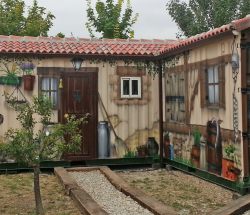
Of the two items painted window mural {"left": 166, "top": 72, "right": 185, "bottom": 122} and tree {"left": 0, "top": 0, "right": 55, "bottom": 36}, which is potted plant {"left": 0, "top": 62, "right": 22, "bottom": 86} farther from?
tree {"left": 0, "top": 0, "right": 55, "bottom": 36}

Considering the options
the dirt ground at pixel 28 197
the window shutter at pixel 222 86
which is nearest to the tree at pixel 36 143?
the dirt ground at pixel 28 197

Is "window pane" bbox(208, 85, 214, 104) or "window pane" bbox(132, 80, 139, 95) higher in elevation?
"window pane" bbox(132, 80, 139, 95)

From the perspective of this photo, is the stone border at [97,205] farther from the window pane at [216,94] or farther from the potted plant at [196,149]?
the window pane at [216,94]

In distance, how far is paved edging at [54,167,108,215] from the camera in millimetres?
6984

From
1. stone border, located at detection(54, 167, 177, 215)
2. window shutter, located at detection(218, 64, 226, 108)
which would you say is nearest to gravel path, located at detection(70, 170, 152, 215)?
stone border, located at detection(54, 167, 177, 215)

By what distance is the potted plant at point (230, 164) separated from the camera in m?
8.65

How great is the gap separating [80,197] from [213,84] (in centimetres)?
389

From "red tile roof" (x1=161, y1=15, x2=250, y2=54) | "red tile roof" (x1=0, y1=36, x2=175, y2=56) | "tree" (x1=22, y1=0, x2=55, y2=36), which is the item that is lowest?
"red tile roof" (x1=161, y1=15, x2=250, y2=54)

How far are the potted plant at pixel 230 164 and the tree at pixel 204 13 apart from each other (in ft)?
78.2

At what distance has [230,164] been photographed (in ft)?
29.1

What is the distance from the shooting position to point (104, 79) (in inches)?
490

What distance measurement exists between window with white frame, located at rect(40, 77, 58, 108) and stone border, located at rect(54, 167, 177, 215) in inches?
88.6

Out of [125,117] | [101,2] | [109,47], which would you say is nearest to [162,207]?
[125,117]

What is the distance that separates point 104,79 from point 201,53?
11.0 feet
